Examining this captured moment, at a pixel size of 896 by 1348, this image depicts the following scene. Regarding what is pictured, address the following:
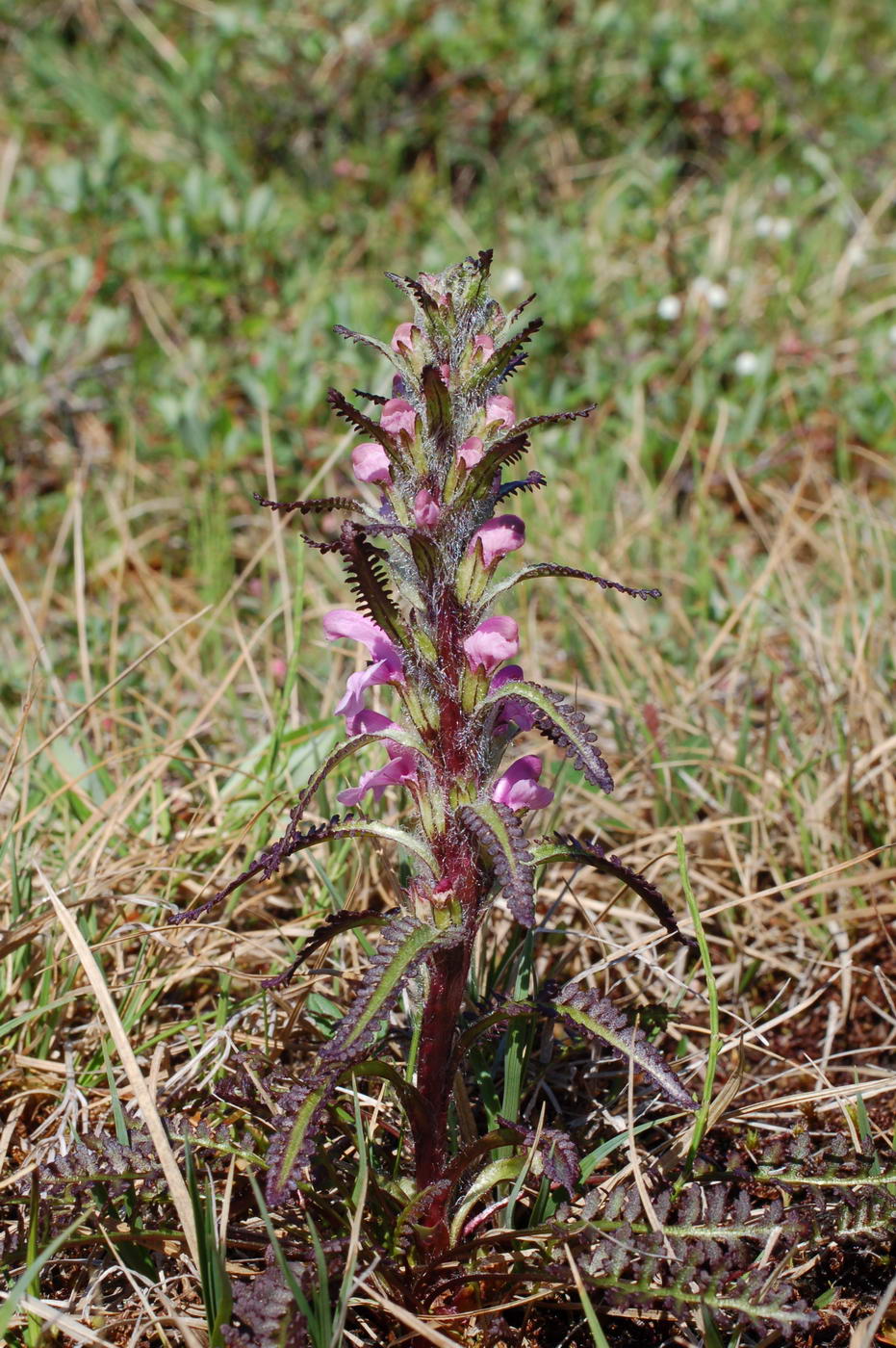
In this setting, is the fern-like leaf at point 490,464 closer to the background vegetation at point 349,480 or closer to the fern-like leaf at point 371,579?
the fern-like leaf at point 371,579

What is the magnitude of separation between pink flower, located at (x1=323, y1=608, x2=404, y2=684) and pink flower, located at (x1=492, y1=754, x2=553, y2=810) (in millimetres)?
200

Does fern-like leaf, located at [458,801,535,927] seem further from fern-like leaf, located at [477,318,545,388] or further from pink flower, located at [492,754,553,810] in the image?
fern-like leaf, located at [477,318,545,388]

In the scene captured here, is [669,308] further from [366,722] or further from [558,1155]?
[558,1155]

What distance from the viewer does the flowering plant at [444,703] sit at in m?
1.45

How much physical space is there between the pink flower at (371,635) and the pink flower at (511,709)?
134mm

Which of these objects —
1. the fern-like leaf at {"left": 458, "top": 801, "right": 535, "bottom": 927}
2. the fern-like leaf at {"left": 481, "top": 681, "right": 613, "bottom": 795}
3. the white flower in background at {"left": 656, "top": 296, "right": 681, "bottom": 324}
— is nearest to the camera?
the fern-like leaf at {"left": 458, "top": 801, "right": 535, "bottom": 927}

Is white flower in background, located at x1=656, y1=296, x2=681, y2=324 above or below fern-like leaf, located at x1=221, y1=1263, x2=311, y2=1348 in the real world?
above

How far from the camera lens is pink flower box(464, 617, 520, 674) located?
1.50 meters

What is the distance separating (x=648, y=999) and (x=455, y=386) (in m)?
1.37

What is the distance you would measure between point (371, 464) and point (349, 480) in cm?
262

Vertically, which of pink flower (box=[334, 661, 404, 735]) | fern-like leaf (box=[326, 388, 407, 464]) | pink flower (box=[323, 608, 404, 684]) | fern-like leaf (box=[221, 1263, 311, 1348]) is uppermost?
fern-like leaf (box=[326, 388, 407, 464])

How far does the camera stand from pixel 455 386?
1.49 meters

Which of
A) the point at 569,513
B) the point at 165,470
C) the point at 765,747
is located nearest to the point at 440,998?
the point at 765,747

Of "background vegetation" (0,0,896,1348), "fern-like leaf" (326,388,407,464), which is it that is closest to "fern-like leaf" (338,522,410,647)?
"fern-like leaf" (326,388,407,464)
